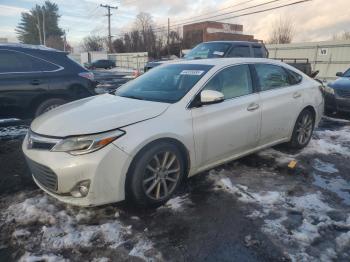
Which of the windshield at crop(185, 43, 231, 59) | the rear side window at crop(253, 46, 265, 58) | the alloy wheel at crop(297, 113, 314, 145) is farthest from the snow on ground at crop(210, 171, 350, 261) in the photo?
the rear side window at crop(253, 46, 265, 58)

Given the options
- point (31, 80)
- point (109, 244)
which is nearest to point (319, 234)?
point (109, 244)

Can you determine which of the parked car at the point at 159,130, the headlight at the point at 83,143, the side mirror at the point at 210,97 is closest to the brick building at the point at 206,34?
the parked car at the point at 159,130

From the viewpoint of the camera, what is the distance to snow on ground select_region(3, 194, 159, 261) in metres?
2.79

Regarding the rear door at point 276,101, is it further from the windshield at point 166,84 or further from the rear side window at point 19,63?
the rear side window at point 19,63

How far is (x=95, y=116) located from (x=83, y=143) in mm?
423

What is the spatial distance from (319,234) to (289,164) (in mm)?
1900

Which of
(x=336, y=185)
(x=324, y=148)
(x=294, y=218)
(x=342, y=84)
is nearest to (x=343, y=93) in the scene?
(x=342, y=84)

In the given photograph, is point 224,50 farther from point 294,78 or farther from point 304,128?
point 304,128

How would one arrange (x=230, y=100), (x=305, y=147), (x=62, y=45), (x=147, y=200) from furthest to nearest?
(x=62, y=45), (x=305, y=147), (x=230, y=100), (x=147, y=200)

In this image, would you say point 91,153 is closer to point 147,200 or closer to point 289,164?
point 147,200

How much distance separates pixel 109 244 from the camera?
285 cm

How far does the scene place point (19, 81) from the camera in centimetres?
589

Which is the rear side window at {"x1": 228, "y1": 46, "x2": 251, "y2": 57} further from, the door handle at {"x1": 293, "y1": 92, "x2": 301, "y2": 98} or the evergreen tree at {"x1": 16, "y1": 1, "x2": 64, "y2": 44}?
the evergreen tree at {"x1": 16, "y1": 1, "x2": 64, "y2": 44}

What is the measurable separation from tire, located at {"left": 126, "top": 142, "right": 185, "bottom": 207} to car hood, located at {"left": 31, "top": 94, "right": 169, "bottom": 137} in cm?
38
